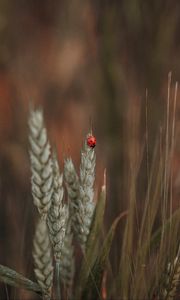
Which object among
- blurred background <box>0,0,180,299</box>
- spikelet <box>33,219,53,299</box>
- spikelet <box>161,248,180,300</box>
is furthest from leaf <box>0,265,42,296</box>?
blurred background <box>0,0,180,299</box>

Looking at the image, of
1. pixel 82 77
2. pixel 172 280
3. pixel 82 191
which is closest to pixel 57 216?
pixel 82 191

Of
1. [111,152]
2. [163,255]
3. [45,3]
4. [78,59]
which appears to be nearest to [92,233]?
[163,255]

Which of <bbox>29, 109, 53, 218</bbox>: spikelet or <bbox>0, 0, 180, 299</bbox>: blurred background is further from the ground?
<bbox>0, 0, 180, 299</bbox>: blurred background

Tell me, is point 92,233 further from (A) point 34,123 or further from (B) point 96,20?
(B) point 96,20

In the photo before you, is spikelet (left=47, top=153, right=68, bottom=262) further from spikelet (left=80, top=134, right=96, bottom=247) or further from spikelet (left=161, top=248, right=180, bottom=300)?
spikelet (left=161, top=248, right=180, bottom=300)

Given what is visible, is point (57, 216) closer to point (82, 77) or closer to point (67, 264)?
point (67, 264)

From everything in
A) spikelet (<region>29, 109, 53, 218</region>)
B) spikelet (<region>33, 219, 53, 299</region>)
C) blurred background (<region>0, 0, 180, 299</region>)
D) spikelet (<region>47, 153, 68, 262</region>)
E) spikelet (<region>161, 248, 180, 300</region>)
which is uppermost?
blurred background (<region>0, 0, 180, 299</region>)

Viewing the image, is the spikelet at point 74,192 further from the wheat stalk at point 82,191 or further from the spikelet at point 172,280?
the spikelet at point 172,280

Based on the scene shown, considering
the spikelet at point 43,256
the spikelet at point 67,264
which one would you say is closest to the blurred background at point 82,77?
the spikelet at point 67,264
